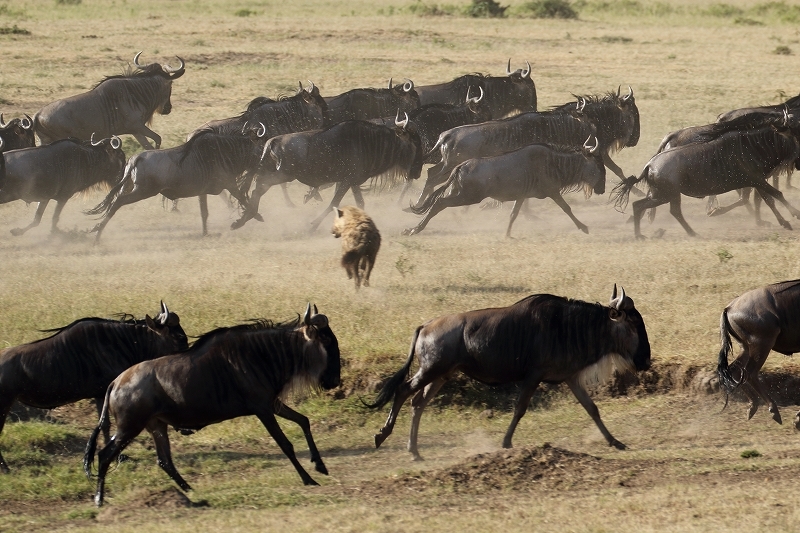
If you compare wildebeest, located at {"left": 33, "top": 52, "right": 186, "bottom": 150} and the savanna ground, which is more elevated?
wildebeest, located at {"left": 33, "top": 52, "right": 186, "bottom": 150}

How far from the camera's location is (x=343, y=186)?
1686cm

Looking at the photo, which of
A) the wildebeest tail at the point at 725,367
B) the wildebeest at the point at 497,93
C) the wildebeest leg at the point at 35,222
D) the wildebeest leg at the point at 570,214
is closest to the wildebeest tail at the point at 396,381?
the wildebeest tail at the point at 725,367

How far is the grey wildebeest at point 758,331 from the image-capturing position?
923cm

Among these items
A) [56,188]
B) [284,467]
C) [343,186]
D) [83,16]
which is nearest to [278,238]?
[343,186]

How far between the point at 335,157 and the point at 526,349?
8.41 metres

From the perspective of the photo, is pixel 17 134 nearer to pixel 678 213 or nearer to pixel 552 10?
pixel 678 213

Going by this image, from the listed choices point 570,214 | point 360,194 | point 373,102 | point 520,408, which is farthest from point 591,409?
point 373,102

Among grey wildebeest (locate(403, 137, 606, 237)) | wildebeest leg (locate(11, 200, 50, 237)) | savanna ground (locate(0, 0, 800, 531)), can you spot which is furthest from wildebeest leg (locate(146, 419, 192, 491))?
wildebeest leg (locate(11, 200, 50, 237))

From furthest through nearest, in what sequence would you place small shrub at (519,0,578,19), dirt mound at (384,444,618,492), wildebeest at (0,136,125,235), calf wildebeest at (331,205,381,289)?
1. small shrub at (519,0,578,19)
2. wildebeest at (0,136,125,235)
3. calf wildebeest at (331,205,381,289)
4. dirt mound at (384,444,618,492)

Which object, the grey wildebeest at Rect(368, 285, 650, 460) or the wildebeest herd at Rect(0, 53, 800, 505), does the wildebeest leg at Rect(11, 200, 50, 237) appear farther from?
the grey wildebeest at Rect(368, 285, 650, 460)

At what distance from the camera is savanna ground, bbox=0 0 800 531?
7.40 m

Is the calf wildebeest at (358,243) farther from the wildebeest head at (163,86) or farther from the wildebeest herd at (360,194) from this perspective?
the wildebeest head at (163,86)

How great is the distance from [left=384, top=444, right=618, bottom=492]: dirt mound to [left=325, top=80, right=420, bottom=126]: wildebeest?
40.0 feet

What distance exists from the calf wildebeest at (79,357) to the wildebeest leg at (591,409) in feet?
9.02
